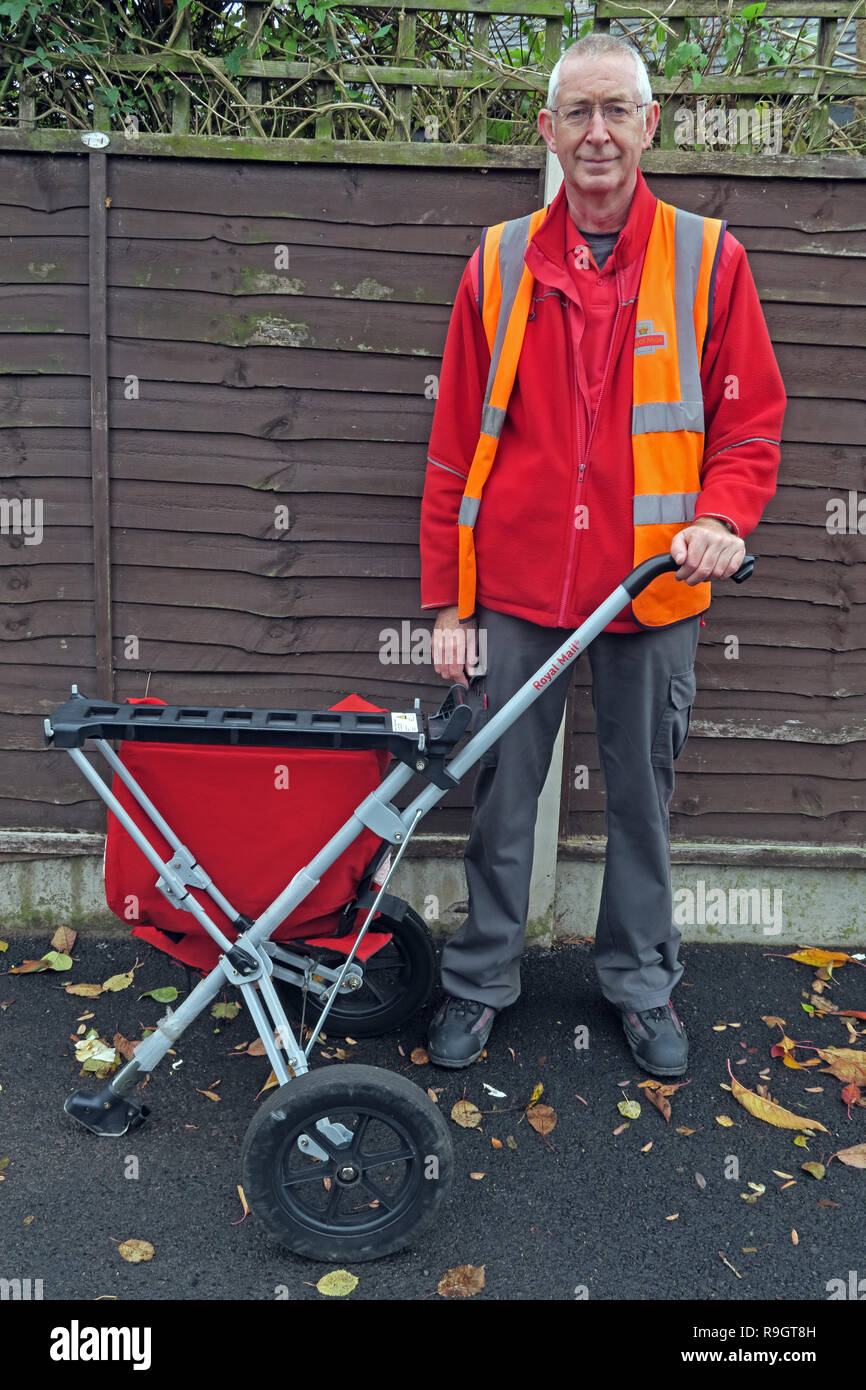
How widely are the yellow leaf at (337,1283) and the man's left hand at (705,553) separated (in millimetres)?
1747

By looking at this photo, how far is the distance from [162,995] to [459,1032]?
3.29 feet

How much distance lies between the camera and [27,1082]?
9.98ft

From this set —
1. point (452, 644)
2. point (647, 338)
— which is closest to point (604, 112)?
point (647, 338)

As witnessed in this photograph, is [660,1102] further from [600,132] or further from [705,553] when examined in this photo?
[600,132]

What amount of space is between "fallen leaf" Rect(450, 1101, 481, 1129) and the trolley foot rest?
0.83 m

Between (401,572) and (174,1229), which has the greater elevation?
(401,572)

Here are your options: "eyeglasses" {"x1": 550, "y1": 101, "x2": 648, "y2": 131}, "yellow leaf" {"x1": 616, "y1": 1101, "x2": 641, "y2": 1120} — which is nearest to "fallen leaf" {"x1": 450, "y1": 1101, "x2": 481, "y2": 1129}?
"yellow leaf" {"x1": 616, "y1": 1101, "x2": 641, "y2": 1120}

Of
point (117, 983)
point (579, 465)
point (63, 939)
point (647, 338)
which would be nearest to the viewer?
point (647, 338)

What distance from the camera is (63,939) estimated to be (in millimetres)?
3754

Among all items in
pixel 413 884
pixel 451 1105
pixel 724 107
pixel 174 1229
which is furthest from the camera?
pixel 413 884

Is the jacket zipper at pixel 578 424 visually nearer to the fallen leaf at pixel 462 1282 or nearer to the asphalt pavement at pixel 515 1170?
the asphalt pavement at pixel 515 1170
